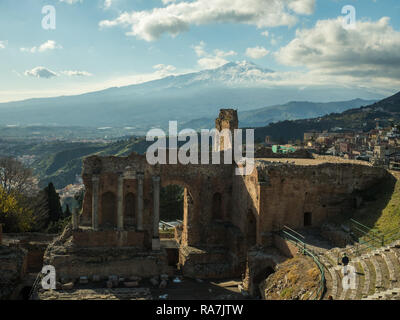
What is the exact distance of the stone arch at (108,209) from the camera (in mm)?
25266

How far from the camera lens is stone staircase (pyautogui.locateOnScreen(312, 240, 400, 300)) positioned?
44.2 feet

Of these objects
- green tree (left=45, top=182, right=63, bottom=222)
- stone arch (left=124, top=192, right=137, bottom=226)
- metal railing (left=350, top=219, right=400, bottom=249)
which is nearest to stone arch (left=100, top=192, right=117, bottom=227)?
stone arch (left=124, top=192, right=137, bottom=226)

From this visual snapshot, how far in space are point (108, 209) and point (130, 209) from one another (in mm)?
1412

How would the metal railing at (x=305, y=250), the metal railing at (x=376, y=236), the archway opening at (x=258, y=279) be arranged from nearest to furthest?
1. the metal railing at (x=305, y=250)
2. the metal railing at (x=376, y=236)
3. the archway opening at (x=258, y=279)

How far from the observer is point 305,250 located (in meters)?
19.1

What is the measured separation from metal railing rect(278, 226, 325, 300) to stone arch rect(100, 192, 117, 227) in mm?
10320

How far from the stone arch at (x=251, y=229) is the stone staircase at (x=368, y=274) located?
21.6 ft

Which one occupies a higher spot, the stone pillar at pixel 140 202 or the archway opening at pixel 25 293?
the stone pillar at pixel 140 202

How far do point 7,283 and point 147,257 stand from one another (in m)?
7.59

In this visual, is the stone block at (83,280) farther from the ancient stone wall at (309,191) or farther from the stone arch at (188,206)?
the ancient stone wall at (309,191)

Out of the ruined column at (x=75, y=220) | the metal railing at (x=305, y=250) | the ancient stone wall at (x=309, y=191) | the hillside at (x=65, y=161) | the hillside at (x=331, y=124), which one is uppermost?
the hillside at (x=331, y=124)

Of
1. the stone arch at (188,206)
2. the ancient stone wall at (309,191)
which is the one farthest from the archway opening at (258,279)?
the stone arch at (188,206)

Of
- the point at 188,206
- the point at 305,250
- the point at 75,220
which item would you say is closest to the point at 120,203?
the point at 75,220

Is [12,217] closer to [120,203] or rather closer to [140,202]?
[120,203]
